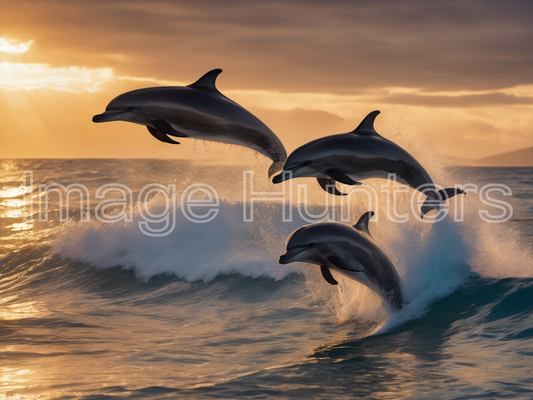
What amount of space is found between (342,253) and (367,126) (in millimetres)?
1833

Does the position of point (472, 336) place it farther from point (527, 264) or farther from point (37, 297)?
point (37, 297)

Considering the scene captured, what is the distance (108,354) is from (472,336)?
6.07 metres

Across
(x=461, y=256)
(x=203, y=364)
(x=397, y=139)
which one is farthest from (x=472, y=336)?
(x=397, y=139)

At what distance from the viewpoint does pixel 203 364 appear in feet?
28.6

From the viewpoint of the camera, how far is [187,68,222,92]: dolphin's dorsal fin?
269 inches

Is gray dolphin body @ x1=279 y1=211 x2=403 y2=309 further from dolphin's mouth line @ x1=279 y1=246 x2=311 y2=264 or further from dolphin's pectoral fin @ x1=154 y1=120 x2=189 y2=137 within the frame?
dolphin's pectoral fin @ x1=154 y1=120 x2=189 y2=137

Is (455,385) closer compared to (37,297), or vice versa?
(455,385)

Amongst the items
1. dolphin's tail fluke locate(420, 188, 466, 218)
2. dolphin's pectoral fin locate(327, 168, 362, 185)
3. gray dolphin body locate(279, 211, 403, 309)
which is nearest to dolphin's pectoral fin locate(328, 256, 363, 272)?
gray dolphin body locate(279, 211, 403, 309)

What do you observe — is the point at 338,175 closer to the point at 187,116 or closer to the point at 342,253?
the point at 342,253

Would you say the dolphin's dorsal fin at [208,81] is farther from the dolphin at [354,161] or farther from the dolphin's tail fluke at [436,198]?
the dolphin's tail fluke at [436,198]

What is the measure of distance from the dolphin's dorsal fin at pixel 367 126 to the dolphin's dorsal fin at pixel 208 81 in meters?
2.19

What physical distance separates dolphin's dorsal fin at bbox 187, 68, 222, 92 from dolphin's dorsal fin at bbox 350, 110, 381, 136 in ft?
7.17

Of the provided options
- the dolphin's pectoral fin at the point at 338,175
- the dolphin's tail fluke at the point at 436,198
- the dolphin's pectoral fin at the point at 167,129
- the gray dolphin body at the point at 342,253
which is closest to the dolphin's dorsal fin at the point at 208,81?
the dolphin's pectoral fin at the point at 167,129

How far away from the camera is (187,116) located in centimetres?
646
